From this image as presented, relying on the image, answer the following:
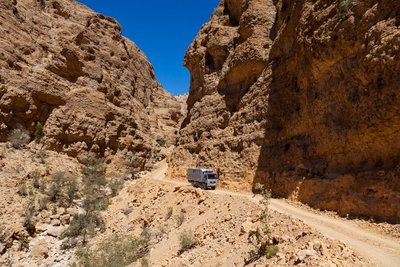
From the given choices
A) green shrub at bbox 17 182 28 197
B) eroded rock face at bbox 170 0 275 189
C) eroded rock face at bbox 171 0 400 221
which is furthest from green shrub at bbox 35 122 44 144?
eroded rock face at bbox 171 0 400 221

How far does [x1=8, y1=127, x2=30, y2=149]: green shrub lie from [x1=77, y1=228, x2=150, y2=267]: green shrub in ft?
47.3

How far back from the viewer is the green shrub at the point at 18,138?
1176 inches

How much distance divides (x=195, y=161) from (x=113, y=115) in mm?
12926

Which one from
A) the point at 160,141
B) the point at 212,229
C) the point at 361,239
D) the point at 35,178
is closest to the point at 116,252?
the point at 212,229

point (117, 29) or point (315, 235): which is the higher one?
point (117, 29)

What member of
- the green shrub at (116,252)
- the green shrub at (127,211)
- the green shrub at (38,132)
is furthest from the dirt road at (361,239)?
the green shrub at (38,132)

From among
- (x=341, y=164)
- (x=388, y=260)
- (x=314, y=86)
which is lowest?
(x=388, y=260)

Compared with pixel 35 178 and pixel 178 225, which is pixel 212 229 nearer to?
pixel 178 225

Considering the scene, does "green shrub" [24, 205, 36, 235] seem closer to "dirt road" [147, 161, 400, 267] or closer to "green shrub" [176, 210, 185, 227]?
"green shrub" [176, 210, 185, 227]

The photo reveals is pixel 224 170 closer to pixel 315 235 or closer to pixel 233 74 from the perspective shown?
pixel 233 74

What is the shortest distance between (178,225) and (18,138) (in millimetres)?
18330

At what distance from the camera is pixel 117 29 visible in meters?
48.0

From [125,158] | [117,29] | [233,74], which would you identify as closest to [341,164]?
[233,74]

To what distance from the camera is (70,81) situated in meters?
36.7
